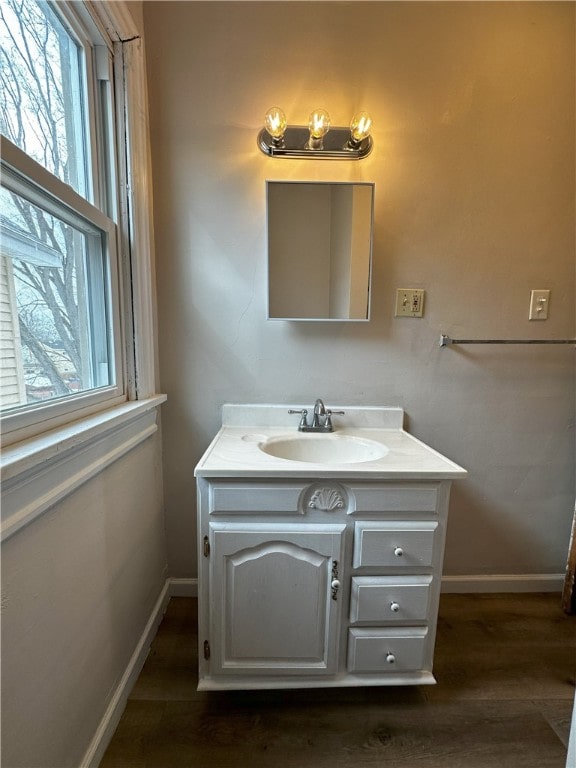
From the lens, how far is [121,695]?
36.2 inches

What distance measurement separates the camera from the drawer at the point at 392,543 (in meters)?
0.88

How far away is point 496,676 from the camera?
3.51 feet

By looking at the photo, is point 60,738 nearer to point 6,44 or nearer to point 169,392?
point 169,392

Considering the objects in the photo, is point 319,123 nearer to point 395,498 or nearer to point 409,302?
point 409,302

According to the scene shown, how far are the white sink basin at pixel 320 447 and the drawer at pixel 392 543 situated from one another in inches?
11.3

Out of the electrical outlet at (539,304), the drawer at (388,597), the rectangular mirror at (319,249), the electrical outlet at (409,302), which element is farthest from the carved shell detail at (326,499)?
the electrical outlet at (539,304)

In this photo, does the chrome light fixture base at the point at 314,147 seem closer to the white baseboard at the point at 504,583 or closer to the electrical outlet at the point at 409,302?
the electrical outlet at the point at 409,302

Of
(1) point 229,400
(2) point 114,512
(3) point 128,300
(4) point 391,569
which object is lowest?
(4) point 391,569

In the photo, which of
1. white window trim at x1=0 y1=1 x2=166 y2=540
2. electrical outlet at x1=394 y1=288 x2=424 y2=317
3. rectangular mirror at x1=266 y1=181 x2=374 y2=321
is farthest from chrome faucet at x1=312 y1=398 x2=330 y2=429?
white window trim at x1=0 y1=1 x2=166 y2=540

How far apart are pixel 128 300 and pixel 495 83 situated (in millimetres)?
1507

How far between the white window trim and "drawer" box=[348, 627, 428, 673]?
2.80 feet

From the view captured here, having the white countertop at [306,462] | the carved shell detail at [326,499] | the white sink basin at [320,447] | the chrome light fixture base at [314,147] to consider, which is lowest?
the carved shell detail at [326,499]

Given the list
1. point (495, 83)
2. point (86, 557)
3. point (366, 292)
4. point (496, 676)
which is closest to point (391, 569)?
point (496, 676)

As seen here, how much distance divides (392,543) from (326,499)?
0.72ft
